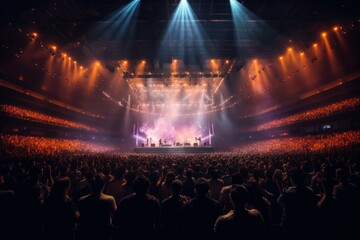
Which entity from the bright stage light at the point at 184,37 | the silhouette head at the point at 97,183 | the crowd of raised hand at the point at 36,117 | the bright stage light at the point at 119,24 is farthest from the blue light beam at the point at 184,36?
the crowd of raised hand at the point at 36,117

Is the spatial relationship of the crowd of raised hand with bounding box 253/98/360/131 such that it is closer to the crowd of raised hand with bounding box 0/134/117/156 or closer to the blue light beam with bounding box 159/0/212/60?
the blue light beam with bounding box 159/0/212/60

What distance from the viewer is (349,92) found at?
1708 centimetres

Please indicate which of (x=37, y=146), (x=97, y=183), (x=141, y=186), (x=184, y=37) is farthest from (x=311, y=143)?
(x=37, y=146)

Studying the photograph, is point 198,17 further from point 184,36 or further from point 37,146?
point 37,146

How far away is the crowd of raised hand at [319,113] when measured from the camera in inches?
655

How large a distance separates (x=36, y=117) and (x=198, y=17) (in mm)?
19740

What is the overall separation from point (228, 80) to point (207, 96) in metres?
9.51

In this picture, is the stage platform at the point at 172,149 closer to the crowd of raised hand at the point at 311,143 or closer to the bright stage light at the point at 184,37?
the crowd of raised hand at the point at 311,143

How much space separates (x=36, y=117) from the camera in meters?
21.5

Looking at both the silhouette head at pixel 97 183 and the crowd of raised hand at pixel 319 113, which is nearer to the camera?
the silhouette head at pixel 97 183

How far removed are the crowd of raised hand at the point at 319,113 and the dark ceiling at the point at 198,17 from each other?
6354 mm

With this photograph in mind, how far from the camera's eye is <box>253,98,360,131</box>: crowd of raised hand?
Result: 16644 millimetres

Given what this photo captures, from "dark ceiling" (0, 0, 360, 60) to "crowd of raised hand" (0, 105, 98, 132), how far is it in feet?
21.3

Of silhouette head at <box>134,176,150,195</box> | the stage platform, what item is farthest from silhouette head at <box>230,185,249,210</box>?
the stage platform
